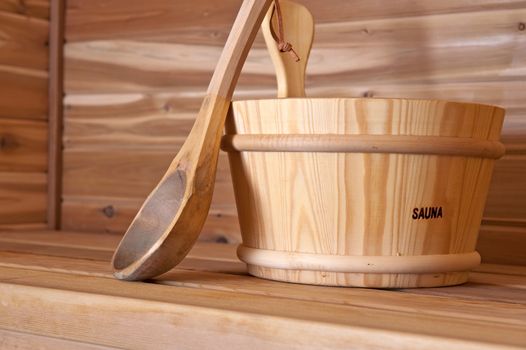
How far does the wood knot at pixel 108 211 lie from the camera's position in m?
1.80

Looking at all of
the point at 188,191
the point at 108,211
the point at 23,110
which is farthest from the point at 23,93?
the point at 188,191

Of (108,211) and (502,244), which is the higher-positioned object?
(502,244)

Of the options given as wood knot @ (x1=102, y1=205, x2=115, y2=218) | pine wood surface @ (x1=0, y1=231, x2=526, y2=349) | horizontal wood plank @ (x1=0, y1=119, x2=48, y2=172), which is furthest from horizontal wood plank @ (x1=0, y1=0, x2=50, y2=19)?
pine wood surface @ (x1=0, y1=231, x2=526, y2=349)

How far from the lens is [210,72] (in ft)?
5.45

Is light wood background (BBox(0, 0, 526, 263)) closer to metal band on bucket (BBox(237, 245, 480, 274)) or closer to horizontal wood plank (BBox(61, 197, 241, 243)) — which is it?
horizontal wood plank (BBox(61, 197, 241, 243))

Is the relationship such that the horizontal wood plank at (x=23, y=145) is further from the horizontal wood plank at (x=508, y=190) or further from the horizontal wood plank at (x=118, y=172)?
the horizontal wood plank at (x=508, y=190)

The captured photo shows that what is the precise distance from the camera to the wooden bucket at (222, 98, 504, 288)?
3.21 ft

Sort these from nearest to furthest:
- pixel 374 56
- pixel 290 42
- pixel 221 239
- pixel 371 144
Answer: pixel 371 144
pixel 290 42
pixel 374 56
pixel 221 239

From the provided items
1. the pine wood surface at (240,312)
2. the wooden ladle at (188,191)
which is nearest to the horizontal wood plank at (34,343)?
the pine wood surface at (240,312)

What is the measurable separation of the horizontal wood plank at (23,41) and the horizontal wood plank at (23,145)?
5.1 inches

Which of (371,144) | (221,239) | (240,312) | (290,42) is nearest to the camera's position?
(240,312)

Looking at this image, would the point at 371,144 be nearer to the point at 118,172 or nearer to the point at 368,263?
the point at 368,263

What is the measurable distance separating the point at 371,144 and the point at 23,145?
1083 millimetres

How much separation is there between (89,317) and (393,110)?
16.5 inches
